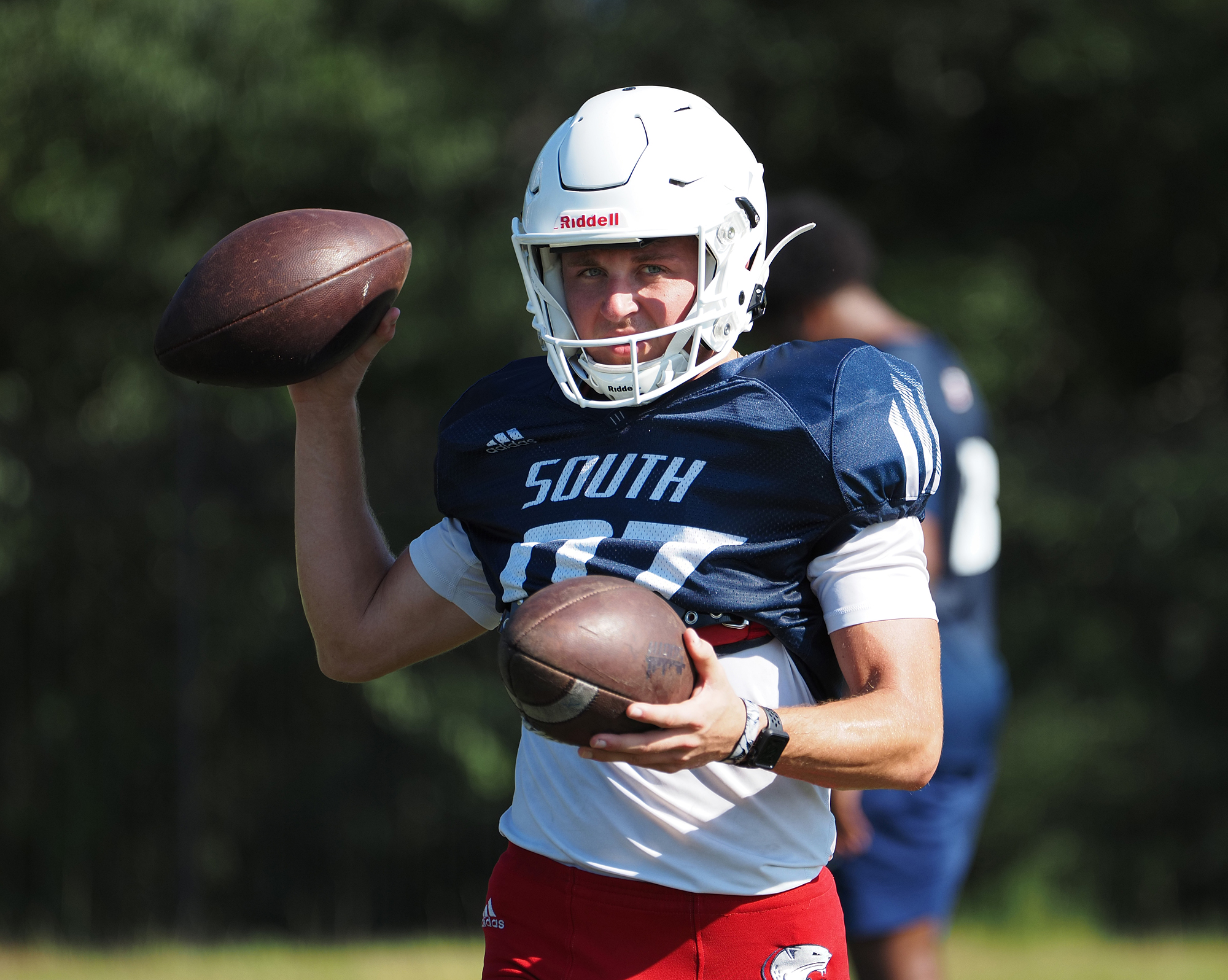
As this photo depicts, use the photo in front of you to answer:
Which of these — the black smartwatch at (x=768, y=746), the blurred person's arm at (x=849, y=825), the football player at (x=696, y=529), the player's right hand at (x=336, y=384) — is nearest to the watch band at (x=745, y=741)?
the black smartwatch at (x=768, y=746)

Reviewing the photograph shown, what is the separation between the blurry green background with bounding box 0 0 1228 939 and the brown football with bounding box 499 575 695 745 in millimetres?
4785

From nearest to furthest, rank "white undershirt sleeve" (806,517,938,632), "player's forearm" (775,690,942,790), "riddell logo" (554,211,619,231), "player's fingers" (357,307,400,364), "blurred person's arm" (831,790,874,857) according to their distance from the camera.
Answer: "player's forearm" (775,690,942,790)
"white undershirt sleeve" (806,517,938,632)
"riddell logo" (554,211,619,231)
"player's fingers" (357,307,400,364)
"blurred person's arm" (831,790,874,857)

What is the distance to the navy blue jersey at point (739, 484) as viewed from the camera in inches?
78.0

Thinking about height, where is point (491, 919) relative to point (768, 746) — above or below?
below

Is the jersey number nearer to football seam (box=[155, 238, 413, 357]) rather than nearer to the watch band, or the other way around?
the watch band

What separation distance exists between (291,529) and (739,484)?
5.03 m

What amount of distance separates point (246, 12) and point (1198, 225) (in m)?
5.77

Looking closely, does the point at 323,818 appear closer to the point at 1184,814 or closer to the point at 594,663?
the point at 1184,814

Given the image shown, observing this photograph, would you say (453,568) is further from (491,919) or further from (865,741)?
(865,741)

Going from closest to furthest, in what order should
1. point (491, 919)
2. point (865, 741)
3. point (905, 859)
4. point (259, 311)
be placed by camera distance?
point (865, 741) → point (491, 919) → point (259, 311) → point (905, 859)

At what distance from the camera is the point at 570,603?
1797 millimetres

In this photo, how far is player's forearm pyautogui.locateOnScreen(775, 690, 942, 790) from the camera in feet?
5.96

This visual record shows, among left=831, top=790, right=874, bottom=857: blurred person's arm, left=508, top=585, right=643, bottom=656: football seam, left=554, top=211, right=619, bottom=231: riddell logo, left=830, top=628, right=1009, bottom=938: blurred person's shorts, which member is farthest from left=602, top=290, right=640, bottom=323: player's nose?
left=830, top=628, right=1009, bottom=938: blurred person's shorts

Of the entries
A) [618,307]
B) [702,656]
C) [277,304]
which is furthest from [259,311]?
[702,656]
